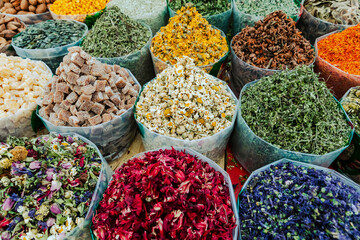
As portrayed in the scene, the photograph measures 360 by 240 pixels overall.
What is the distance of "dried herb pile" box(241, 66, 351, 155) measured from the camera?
4.50 ft

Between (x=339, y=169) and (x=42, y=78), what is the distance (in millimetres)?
2313

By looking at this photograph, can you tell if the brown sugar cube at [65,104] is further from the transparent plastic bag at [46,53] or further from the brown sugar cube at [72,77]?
the transparent plastic bag at [46,53]

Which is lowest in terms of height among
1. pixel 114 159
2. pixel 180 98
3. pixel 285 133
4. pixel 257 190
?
pixel 114 159

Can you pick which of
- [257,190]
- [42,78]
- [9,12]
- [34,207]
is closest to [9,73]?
[42,78]

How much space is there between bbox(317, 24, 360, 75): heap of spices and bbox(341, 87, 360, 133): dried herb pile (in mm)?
225

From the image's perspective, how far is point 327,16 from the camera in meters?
2.31

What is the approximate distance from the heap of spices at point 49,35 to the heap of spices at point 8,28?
0.14m

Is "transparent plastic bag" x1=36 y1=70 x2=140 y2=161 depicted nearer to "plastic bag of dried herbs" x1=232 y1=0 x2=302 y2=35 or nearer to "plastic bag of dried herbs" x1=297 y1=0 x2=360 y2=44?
"plastic bag of dried herbs" x1=232 y1=0 x2=302 y2=35

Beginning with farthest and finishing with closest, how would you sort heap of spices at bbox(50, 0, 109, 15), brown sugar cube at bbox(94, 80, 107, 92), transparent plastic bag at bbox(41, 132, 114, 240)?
heap of spices at bbox(50, 0, 109, 15)
brown sugar cube at bbox(94, 80, 107, 92)
transparent plastic bag at bbox(41, 132, 114, 240)

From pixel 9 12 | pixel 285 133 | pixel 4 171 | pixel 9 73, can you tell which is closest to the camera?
pixel 4 171

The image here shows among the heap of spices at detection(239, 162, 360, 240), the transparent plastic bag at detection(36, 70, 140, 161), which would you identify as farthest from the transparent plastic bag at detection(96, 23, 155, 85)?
the heap of spices at detection(239, 162, 360, 240)

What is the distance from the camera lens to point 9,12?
2.83m

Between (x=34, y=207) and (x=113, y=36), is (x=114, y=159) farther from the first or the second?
(x=113, y=36)

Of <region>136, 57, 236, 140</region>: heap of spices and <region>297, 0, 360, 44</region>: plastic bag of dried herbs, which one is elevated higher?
<region>297, 0, 360, 44</region>: plastic bag of dried herbs
